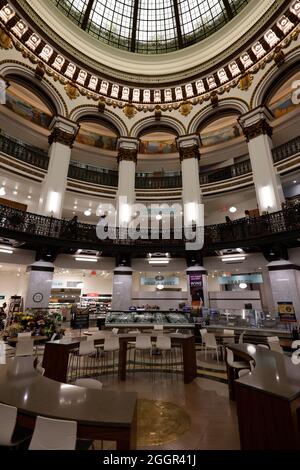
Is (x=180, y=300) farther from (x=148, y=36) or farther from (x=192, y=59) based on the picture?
(x=148, y=36)

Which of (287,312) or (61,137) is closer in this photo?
(287,312)

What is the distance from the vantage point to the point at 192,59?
742 inches

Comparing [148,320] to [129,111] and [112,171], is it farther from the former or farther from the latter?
[129,111]

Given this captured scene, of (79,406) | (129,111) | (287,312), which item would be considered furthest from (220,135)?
(79,406)

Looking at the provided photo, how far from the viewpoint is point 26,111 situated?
645 inches

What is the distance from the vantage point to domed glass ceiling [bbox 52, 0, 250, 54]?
18062mm

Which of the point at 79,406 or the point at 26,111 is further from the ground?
the point at 26,111

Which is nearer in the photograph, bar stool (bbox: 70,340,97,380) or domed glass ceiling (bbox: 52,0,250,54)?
bar stool (bbox: 70,340,97,380)

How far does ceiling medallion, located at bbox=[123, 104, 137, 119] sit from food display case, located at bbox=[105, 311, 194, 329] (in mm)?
15008

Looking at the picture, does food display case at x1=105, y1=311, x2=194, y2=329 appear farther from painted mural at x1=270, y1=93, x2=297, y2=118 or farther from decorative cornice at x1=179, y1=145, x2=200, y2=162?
painted mural at x1=270, y1=93, x2=297, y2=118

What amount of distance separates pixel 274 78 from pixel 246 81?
1791mm

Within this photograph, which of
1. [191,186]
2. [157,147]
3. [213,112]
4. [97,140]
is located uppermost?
[213,112]

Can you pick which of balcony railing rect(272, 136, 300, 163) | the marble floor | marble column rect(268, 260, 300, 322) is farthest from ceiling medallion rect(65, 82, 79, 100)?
the marble floor

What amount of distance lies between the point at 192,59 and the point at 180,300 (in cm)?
1908
